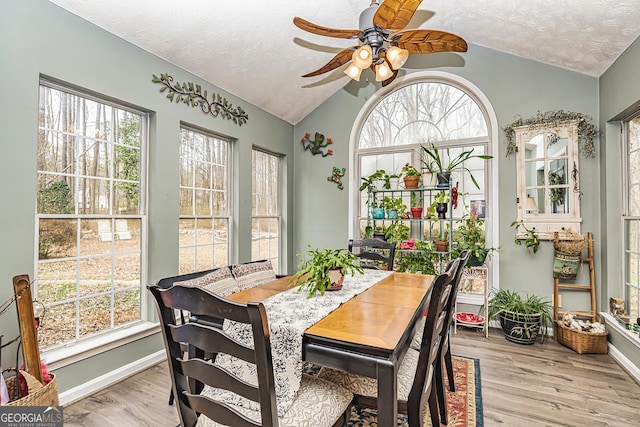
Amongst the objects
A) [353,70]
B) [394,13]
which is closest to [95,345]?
[353,70]

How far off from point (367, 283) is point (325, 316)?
76 centimetres

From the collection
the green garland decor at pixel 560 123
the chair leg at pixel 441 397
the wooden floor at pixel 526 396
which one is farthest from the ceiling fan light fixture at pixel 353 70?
the wooden floor at pixel 526 396

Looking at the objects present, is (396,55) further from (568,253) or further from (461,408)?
(568,253)

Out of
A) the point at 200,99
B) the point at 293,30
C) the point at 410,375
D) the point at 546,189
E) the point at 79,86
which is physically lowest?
the point at 410,375

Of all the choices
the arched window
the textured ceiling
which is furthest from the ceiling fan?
the arched window

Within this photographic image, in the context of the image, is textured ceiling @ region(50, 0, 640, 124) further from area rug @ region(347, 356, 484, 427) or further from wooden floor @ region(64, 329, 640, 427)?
area rug @ region(347, 356, 484, 427)

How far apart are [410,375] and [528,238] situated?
259cm

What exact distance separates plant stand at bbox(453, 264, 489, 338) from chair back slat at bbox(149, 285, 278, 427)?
288 cm

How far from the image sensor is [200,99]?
319 cm

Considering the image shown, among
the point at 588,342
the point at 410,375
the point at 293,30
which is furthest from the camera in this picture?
the point at 293,30

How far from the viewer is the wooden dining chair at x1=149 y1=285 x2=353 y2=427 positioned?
979 mm

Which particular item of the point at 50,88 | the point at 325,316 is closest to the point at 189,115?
the point at 50,88

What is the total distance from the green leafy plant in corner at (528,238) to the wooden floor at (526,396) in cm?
103

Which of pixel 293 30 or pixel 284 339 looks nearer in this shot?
pixel 284 339
